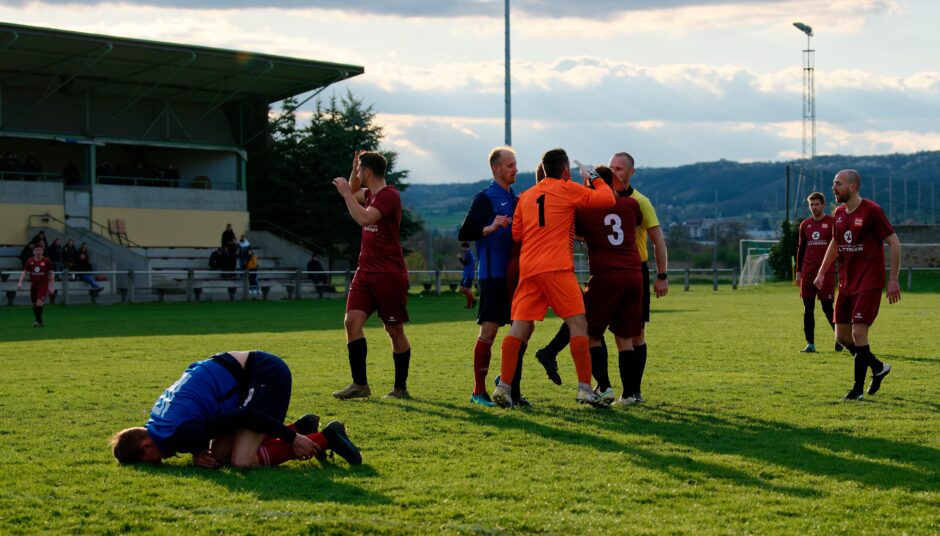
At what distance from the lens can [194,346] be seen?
1697 cm

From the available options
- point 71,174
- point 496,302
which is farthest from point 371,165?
point 71,174

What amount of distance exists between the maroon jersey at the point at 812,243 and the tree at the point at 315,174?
33.9m

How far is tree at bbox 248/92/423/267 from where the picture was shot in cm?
4897

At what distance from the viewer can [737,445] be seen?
25.3ft

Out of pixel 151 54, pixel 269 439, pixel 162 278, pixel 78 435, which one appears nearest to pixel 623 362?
pixel 269 439

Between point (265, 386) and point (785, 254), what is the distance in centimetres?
4371

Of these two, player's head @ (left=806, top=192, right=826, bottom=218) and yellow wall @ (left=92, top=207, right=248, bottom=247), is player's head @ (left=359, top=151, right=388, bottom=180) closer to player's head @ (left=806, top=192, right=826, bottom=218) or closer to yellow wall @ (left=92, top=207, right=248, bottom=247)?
player's head @ (left=806, top=192, right=826, bottom=218)

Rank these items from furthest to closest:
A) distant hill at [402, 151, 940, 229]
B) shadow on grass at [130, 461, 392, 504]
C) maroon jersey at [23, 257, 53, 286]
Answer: distant hill at [402, 151, 940, 229]
maroon jersey at [23, 257, 53, 286]
shadow on grass at [130, 461, 392, 504]

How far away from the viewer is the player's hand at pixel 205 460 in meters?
6.95

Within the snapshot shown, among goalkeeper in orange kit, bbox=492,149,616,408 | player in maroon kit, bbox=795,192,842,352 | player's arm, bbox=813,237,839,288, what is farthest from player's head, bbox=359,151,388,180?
player in maroon kit, bbox=795,192,842,352

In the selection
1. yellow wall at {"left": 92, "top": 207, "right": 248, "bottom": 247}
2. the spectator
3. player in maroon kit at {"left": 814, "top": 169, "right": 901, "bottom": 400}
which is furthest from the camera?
yellow wall at {"left": 92, "top": 207, "right": 248, "bottom": 247}

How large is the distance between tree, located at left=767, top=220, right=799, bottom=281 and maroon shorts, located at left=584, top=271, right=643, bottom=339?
130 ft

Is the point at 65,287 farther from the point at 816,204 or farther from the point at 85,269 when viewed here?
the point at 816,204

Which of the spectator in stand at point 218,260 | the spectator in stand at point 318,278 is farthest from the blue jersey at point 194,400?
the spectator in stand at point 218,260
